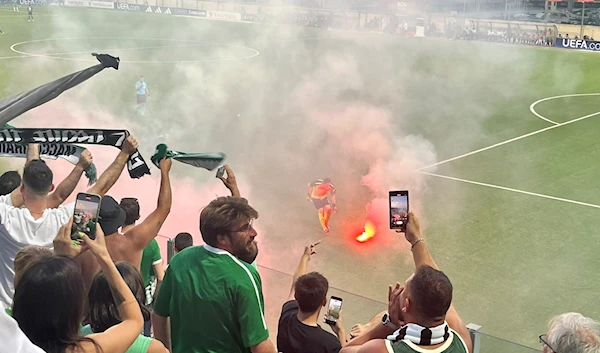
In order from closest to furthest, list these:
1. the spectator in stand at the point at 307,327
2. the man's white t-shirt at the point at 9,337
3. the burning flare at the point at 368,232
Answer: the man's white t-shirt at the point at 9,337
the spectator in stand at the point at 307,327
the burning flare at the point at 368,232

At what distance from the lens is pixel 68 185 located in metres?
4.91

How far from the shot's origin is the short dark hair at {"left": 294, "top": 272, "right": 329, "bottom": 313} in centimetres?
381

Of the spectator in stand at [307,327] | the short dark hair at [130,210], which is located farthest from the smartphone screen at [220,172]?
the spectator in stand at [307,327]

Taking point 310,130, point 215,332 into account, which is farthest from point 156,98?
point 215,332

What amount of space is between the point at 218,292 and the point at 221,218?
1.15 feet

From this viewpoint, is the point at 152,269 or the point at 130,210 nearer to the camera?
the point at 152,269

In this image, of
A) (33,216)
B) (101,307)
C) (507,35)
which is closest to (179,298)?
(101,307)

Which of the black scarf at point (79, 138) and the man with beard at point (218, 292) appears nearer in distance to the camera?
the man with beard at point (218, 292)

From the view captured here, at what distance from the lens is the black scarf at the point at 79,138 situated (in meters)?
4.70

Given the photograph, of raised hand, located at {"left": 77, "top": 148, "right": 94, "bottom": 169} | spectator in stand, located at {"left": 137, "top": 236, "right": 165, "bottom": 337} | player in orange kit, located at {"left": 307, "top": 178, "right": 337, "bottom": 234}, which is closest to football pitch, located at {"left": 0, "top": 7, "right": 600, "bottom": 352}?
player in orange kit, located at {"left": 307, "top": 178, "right": 337, "bottom": 234}

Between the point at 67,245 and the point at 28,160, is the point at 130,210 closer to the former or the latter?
the point at 28,160

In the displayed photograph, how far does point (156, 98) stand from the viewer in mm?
19172

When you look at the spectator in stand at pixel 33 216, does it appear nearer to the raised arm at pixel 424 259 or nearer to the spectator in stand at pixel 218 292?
the spectator in stand at pixel 218 292

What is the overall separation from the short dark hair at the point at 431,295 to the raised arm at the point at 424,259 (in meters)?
0.42
